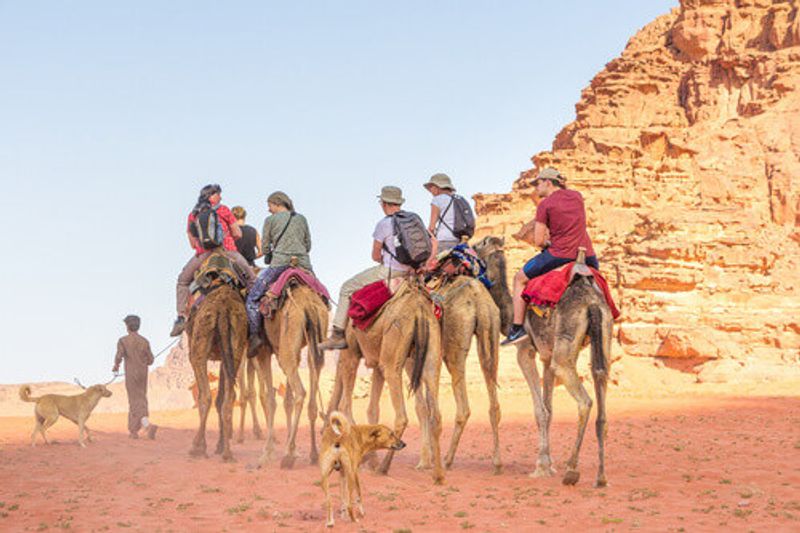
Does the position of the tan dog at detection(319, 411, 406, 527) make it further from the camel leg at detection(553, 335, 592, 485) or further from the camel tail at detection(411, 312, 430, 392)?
the camel leg at detection(553, 335, 592, 485)

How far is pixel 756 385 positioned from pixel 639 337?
557 cm

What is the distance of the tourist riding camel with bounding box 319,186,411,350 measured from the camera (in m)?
12.9

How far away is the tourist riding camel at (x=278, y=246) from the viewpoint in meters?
14.6

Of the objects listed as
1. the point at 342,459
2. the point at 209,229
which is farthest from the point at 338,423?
the point at 209,229

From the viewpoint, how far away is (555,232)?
13.0 metres

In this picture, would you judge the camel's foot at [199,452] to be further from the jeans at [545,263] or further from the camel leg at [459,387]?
the jeans at [545,263]

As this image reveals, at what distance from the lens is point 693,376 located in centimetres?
3491

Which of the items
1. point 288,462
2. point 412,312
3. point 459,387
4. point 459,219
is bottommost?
point 288,462

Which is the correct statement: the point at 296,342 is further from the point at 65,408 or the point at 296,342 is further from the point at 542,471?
the point at 65,408

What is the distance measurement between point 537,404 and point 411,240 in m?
3.18

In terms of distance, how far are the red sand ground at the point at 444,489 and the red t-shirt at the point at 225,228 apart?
3.44m

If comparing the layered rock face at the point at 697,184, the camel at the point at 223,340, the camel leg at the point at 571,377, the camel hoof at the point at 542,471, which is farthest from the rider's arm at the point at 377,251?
the layered rock face at the point at 697,184

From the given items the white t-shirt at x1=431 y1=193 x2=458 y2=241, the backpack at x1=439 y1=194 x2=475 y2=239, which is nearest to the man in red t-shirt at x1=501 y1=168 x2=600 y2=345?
the backpack at x1=439 y1=194 x2=475 y2=239

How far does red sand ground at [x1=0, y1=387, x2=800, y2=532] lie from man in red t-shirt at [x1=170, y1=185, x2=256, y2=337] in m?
2.43
